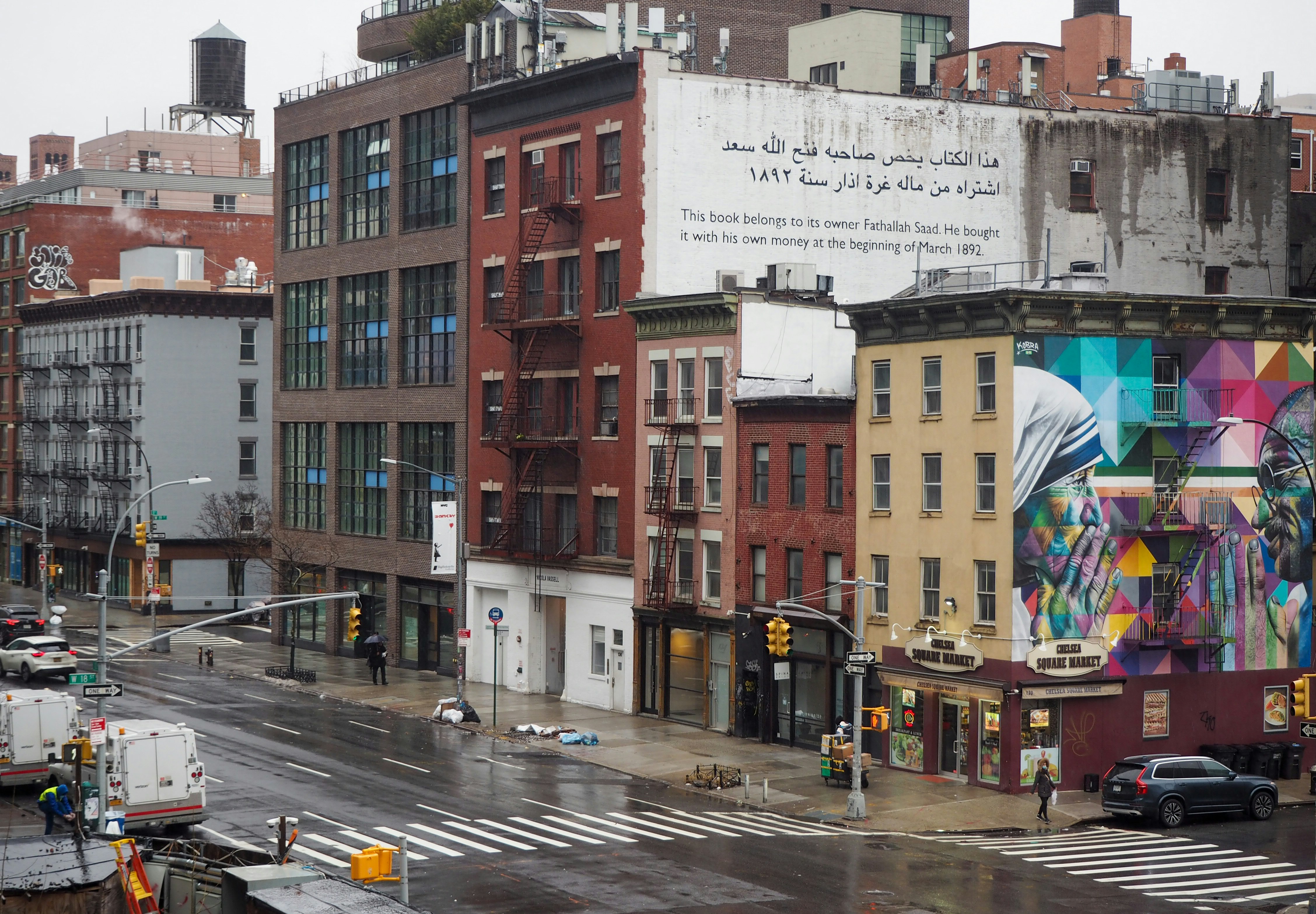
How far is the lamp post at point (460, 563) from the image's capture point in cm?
6019

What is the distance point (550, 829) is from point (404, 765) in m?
10.7

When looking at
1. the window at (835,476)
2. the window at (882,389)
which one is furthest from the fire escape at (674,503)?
the window at (882,389)

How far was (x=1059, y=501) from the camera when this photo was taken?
44.8 metres

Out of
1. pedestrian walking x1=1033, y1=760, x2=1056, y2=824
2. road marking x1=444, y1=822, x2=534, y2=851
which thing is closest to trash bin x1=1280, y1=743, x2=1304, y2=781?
pedestrian walking x1=1033, y1=760, x2=1056, y2=824

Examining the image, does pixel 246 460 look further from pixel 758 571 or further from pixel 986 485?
pixel 986 485

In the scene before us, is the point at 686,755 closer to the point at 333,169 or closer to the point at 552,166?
the point at 552,166

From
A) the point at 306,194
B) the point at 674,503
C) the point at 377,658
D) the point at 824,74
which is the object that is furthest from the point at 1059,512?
the point at 306,194

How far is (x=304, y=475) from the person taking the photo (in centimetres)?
8244

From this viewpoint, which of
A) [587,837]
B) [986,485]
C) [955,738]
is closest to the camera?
[587,837]

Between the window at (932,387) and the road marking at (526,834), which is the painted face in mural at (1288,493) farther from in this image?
the road marking at (526,834)

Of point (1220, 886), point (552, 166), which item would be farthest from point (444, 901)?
point (552, 166)

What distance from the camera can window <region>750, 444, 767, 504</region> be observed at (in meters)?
53.3

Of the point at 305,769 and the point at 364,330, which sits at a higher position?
the point at 364,330

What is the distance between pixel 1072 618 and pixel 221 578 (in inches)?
2511
